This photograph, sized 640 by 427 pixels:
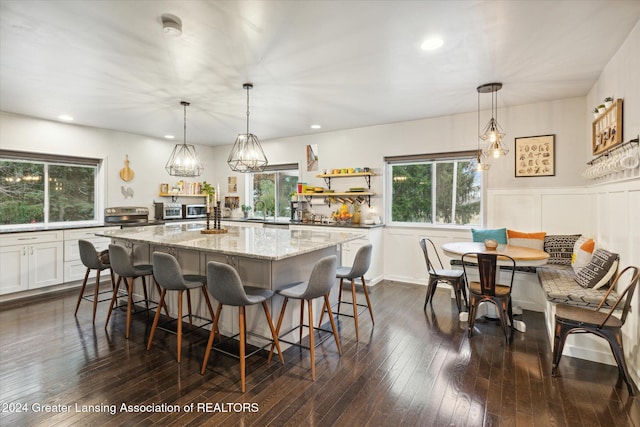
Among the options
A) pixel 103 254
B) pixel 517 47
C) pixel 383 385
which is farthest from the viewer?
pixel 103 254

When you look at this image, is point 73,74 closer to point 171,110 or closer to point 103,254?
point 171,110

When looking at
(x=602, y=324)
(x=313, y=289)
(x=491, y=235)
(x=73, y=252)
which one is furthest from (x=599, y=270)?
(x=73, y=252)

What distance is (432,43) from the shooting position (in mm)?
2623

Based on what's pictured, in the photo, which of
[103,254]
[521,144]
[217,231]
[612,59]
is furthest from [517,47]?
[103,254]

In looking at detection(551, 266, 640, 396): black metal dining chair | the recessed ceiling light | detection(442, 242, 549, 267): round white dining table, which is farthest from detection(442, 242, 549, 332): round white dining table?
the recessed ceiling light

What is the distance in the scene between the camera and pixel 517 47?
2.71m

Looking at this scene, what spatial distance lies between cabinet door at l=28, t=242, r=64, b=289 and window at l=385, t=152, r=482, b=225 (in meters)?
5.19

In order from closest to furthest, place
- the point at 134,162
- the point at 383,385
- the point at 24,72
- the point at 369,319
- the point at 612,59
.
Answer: the point at 383,385 → the point at 612,59 → the point at 24,72 → the point at 369,319 → the point at 134,162

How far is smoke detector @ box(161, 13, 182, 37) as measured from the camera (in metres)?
2.24

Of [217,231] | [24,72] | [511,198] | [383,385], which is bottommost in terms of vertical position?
[383,385]

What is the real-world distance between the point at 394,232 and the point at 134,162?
4.86 metres

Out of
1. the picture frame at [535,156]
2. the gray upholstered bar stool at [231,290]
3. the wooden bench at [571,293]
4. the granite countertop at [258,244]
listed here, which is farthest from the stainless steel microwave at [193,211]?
the wooden bench at [571,293]

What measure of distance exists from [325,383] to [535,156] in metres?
3.93

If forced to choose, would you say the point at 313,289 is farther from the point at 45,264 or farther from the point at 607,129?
the point at 45,264
